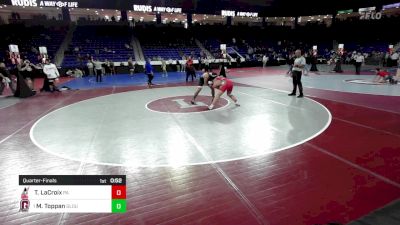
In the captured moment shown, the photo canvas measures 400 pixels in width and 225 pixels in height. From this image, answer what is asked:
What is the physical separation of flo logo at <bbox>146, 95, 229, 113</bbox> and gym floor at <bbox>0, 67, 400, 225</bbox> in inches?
2.9

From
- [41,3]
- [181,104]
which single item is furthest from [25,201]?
[41,3]

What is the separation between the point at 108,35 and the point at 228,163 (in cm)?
3195

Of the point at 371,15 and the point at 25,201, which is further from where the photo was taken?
the point at 371,15

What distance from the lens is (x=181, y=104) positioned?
9836 millimetres

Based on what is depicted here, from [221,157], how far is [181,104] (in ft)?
16.8

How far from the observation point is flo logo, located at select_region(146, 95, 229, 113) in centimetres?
893

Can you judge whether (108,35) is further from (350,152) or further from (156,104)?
(350,152)

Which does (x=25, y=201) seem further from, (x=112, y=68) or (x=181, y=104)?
(x=112, y=68)

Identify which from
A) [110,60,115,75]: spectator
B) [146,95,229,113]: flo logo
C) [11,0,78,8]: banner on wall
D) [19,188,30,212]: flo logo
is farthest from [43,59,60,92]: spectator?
[11,0,78,8]: banner on wall

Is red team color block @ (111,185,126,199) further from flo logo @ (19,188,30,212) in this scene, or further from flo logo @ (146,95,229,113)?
flo logo @ (146,95,229,113)

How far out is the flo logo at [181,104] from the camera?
8.93 meters

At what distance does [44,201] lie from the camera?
2699mm

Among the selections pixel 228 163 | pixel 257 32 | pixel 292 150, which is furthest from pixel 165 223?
pixel 257 32
